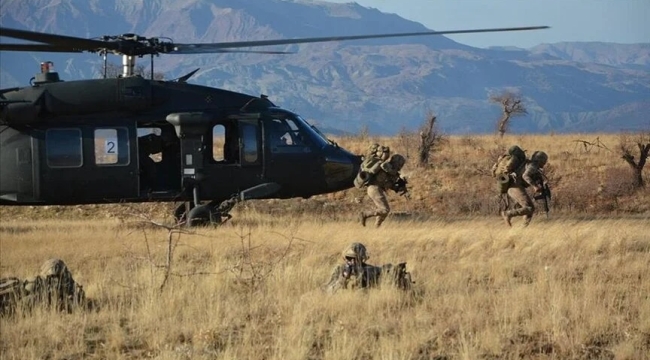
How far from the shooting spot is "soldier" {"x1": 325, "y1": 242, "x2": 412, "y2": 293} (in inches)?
398

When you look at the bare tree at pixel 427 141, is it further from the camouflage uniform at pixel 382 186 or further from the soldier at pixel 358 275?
the soldier at pixel 358 275

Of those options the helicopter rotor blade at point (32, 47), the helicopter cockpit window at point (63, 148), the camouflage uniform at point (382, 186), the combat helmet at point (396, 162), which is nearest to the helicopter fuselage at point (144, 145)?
the helicopter cockpit window at point (63, 148)

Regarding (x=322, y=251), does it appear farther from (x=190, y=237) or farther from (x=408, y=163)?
(x=408, y=163)

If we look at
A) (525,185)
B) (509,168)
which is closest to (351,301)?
(509,168)

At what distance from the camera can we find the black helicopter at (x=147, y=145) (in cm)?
1630

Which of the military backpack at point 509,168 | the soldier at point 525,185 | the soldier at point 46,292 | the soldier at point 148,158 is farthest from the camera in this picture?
the soldier at point 148,158

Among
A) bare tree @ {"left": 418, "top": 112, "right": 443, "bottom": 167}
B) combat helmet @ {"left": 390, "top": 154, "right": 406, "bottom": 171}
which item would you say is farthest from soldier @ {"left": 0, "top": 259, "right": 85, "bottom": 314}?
bare tree @ {"left": 418, "top": 112, "right": 443, "bottom": 167}

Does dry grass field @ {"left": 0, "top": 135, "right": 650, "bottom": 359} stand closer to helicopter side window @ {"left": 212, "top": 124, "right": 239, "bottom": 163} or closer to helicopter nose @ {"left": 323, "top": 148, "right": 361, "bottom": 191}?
helicopter nose @ {"left": 323, "top": 148, "right": 361, "bottom": 191}

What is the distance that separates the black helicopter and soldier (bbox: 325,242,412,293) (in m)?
6.22

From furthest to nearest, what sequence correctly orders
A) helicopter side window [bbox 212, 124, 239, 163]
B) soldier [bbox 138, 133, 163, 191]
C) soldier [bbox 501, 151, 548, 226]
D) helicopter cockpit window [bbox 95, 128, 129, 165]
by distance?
helicopter side window [bbox 212, 124, 239, 163], soldier [bbox 138, 133, 163, 191], helicopter cockpit window [bbox 95, 128, 129, 165], soldier [bbox 501, 151, 548, 226]

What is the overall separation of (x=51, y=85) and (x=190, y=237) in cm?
356

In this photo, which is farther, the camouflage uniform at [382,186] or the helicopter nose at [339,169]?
the helicopter nose at [339,169]

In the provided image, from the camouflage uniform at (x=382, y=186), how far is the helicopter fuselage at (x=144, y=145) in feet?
2.90

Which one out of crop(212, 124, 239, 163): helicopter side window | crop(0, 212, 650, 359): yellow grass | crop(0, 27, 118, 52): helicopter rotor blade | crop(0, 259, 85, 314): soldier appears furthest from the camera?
crop(212, 124, 239, 163): helicopter side window
